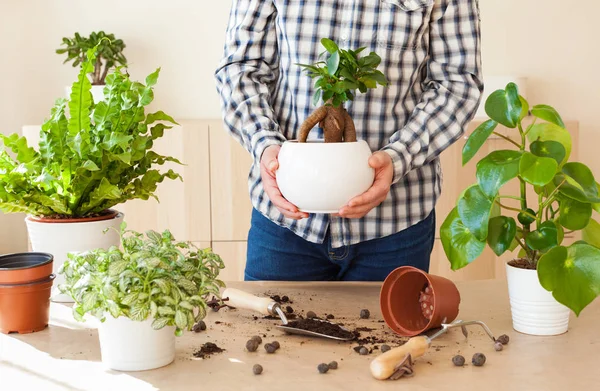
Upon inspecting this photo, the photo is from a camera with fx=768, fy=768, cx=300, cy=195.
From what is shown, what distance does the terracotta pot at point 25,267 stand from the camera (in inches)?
48.9

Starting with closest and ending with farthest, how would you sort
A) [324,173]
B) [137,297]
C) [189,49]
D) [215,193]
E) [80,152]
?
[137,297]
[324,173]
[80,152]
[215,193]
[189,49]

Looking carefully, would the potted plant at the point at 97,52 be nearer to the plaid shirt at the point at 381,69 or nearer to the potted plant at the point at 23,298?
the plaid shirt at the point at 381,69

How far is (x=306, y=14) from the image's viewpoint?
1.62m

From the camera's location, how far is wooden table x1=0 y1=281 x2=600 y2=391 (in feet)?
3.35

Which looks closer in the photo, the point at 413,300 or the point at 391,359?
the point at 391,359

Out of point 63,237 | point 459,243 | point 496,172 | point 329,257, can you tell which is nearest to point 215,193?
point 329,257

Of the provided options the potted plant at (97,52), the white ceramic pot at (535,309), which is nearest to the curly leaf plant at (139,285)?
the white ceramic pot at (535,309)

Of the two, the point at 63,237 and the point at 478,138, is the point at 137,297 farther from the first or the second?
the point at 478,138

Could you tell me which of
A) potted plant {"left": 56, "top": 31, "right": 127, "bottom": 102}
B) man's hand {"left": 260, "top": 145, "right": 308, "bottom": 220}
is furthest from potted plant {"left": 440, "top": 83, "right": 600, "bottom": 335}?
potted plant {"left": 56, "top": 31, "right": 127, "bottom": 102}

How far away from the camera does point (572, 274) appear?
115 cm

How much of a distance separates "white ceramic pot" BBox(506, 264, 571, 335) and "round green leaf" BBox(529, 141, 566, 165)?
7.3 inches

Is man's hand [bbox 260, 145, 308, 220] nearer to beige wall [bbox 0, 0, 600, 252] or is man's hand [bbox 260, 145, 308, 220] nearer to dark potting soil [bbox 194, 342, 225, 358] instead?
dark potting soil [bbox 194, 342, 225, 358]

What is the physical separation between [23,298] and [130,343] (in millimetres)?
281

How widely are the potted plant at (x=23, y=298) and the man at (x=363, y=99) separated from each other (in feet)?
1.70
